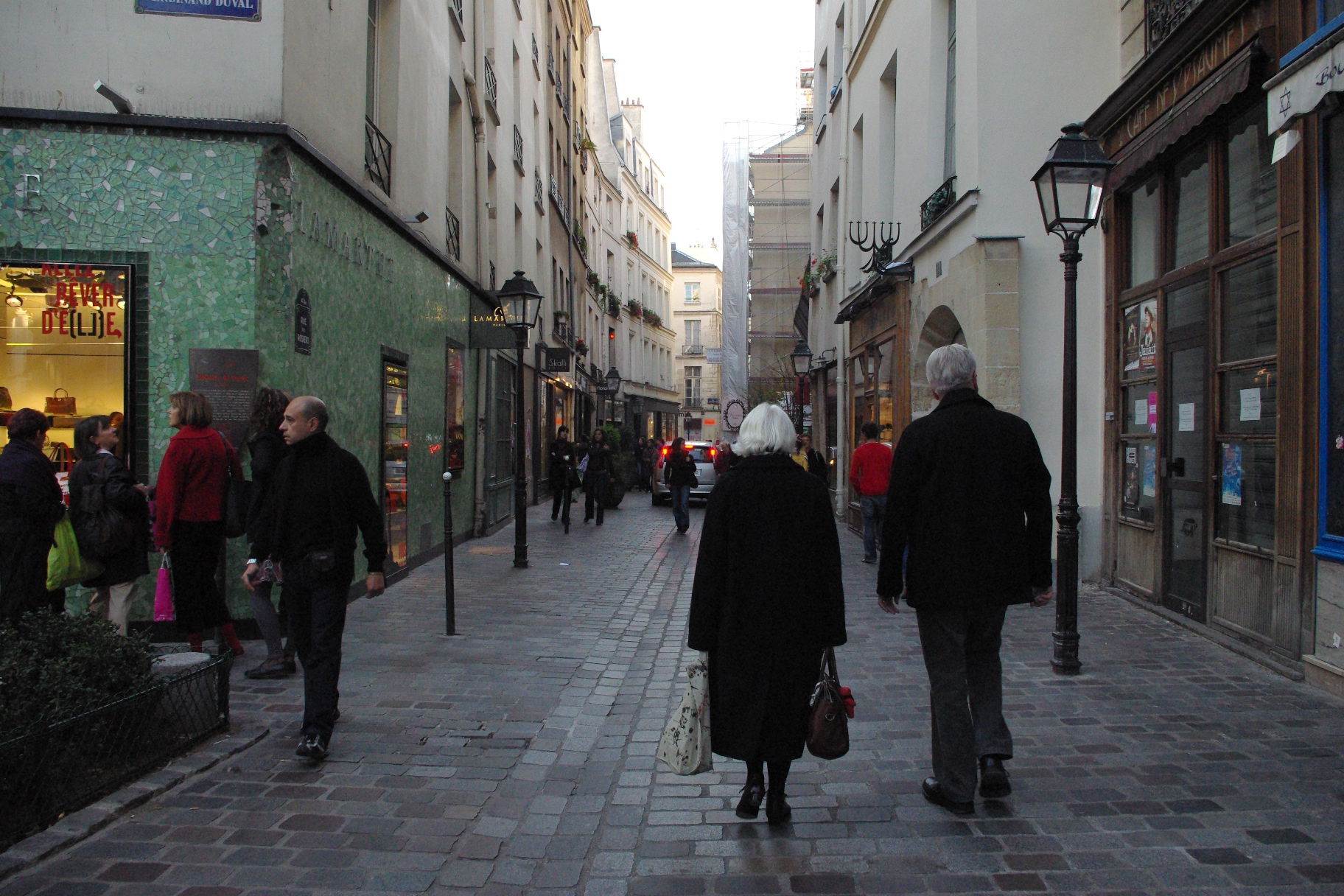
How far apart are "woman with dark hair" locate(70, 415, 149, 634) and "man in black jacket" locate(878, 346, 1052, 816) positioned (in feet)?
15.1

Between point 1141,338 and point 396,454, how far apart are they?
7467mm

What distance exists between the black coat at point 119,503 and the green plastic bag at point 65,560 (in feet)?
0.31

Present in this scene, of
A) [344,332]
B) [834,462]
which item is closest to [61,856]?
[344,332]

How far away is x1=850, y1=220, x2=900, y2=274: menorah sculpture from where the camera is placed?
14.7m

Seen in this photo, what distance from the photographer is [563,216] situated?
1042 inches

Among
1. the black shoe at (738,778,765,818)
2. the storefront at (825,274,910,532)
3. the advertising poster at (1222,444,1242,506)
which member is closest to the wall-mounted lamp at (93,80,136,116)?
the black shoe at (738,778,765,818)

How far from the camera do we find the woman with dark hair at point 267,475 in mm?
5934

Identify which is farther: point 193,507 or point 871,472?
point 871,472

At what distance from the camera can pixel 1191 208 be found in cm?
803

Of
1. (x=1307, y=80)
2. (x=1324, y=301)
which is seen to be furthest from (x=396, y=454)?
(x=1307, y=80)

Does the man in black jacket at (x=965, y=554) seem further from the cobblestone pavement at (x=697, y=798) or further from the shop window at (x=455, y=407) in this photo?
→ the shop window at (x=455, y=407)

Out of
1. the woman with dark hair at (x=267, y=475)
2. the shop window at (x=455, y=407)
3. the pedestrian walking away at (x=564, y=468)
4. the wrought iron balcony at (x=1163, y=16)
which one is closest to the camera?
the woman with dark hair at (x=267, y=475)

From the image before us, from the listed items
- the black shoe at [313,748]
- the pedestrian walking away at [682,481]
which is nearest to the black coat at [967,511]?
the black shoe at [313,748]

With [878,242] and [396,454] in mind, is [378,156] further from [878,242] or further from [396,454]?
[878,242]
